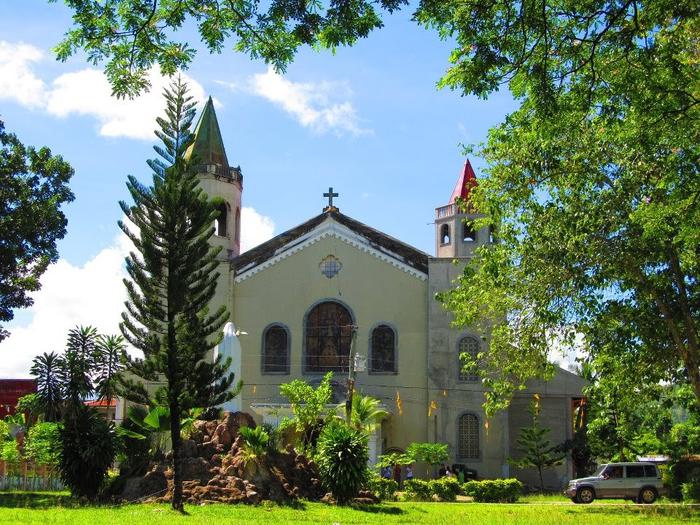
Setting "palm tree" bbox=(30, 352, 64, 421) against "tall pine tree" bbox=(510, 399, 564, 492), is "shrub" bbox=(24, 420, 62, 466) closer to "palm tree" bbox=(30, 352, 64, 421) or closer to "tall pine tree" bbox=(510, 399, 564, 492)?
"palm tree" bbox=(30, 352, 64, 421)

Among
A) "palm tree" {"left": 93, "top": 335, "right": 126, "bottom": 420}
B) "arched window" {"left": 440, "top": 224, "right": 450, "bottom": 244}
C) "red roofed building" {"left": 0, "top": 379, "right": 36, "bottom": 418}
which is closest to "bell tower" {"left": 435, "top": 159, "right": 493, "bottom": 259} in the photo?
"arched window" {"left": 440, "top": 224, "right": 450, "bottom": 244}

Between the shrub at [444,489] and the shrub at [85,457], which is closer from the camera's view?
the shrub at [85,457]

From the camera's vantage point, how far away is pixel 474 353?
31.2m

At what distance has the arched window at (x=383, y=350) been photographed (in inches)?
1236

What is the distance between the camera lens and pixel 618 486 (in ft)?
79.5

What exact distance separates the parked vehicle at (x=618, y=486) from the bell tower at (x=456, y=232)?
1038cm

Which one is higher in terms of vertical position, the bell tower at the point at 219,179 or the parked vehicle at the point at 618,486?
the bell tower at the point at 219,179

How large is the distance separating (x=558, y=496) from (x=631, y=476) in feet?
12.8

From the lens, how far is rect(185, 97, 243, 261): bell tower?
33.6 m

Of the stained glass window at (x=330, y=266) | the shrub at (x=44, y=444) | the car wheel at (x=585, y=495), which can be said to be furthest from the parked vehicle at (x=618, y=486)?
the shrub at (x=44, y=444)

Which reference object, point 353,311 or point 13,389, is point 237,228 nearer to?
point 353,311

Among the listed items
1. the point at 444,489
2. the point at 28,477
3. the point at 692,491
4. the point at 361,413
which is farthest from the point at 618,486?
the point at 28,477

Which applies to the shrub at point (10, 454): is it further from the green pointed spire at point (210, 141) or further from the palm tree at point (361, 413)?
the green pointed spire at point (210, 141)

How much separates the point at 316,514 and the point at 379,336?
1551 centimetres
